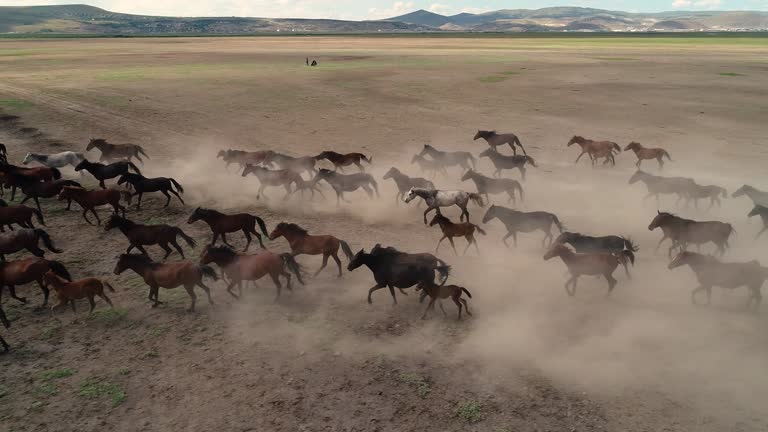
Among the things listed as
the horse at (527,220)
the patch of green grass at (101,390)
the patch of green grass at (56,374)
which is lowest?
the patch of green grass at (101,390)

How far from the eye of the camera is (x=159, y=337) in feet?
29.3

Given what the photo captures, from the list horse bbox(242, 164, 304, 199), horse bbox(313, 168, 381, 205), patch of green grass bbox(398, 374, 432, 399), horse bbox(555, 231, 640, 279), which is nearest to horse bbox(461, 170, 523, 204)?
horse bbox(313, 168, 381, 205)

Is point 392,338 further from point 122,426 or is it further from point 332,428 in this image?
point 122,426

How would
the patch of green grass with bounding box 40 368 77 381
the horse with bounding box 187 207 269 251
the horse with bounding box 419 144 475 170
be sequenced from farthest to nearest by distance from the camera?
the horse with bounding box 419 144 475 170, the horse with bounding box 187 207 269 251, the patch of green grass with bounding box 40 368 77 381

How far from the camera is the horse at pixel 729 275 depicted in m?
9.40

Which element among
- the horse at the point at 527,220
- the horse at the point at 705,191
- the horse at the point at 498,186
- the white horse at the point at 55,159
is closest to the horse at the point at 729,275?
the horse at the point at 527,220

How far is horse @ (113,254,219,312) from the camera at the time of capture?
31.7ft

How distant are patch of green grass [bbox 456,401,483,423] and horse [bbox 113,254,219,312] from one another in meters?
5.51

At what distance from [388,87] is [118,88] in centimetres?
2270

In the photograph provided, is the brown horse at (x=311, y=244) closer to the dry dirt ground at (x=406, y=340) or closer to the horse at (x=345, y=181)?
the dry dirt ground at (x=406, y=340)

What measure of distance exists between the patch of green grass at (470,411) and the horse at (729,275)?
5.72m

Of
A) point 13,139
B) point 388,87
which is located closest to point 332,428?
point 13,139

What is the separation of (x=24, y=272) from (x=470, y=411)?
29.7ft

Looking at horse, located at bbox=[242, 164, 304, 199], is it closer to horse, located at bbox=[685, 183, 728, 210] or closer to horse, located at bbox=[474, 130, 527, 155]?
horse, located at bbox=[474, 130, 527, 155]
